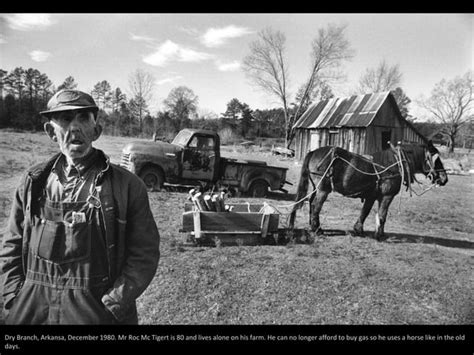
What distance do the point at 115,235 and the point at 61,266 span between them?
0.34 metres

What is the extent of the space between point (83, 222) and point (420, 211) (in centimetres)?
944

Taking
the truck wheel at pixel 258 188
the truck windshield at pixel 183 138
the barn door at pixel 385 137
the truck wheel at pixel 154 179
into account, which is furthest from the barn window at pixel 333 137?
the truck wheel at pixel 154 179

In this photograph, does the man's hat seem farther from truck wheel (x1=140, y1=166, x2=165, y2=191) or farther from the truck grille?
truck wheel (x1=140, y1=166, x2=165, y2=191)

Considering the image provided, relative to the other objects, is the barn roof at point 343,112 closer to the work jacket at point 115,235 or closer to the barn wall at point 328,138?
the barn wall at point 328,138

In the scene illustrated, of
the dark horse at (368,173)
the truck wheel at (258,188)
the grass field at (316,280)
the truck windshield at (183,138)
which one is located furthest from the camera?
the truck wheel at (258,188)

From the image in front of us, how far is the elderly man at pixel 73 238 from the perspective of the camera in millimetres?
1718

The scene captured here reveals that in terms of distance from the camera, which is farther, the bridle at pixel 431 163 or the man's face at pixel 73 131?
the bridle at pixel 431 163

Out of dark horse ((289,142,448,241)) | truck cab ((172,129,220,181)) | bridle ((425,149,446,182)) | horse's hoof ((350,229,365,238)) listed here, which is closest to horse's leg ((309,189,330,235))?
→ dark horse ((289,142,448,241))

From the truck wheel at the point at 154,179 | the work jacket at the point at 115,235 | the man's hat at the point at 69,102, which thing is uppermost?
the man's hat at the point at 69,102

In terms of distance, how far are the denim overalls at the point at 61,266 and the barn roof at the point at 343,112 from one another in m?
15.4

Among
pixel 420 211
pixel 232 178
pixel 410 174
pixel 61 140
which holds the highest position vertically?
pixel 61 140
